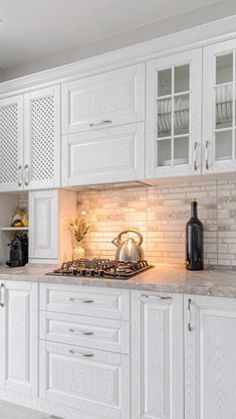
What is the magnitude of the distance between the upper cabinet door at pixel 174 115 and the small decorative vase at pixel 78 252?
913mm

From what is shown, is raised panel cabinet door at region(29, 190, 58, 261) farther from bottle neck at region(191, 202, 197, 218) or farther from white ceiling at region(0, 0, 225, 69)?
white ceiling at region(0, 0, 225, 69)

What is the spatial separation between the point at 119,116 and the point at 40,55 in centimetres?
126

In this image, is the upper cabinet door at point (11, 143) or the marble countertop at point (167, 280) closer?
the marble countertop at point (167, 280)

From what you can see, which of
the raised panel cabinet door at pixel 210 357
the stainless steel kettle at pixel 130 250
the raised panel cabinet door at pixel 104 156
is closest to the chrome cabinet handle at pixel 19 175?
the raised panel cabinet door at pixel 104 156

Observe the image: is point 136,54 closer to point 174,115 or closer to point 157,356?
point 174,115

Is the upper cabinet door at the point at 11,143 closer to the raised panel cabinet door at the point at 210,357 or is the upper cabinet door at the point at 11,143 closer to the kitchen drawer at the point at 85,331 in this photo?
the kitchen drawer at the point at 85,331

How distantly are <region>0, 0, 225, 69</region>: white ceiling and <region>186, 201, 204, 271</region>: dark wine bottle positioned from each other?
5.01ft

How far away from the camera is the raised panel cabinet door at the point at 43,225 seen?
2.81 metres

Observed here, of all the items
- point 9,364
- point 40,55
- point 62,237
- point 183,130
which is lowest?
point 9,364

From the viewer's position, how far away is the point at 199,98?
2.23m

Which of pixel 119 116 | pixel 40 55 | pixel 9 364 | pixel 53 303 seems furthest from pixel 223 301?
pixel 40 55

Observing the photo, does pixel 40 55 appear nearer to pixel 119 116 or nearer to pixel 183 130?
pixel 119 116

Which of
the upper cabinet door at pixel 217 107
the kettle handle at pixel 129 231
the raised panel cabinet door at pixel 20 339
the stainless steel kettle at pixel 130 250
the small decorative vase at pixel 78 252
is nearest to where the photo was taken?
the upper cabinet door at pixel 217 107

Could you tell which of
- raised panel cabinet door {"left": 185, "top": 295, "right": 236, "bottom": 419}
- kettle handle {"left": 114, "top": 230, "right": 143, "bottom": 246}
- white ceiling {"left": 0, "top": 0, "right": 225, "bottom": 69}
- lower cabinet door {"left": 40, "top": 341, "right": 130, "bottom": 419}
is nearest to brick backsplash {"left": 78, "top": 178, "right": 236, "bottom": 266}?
kettle handle {"left": 114, "top": 230, "right": 143, "bottom": 246}
